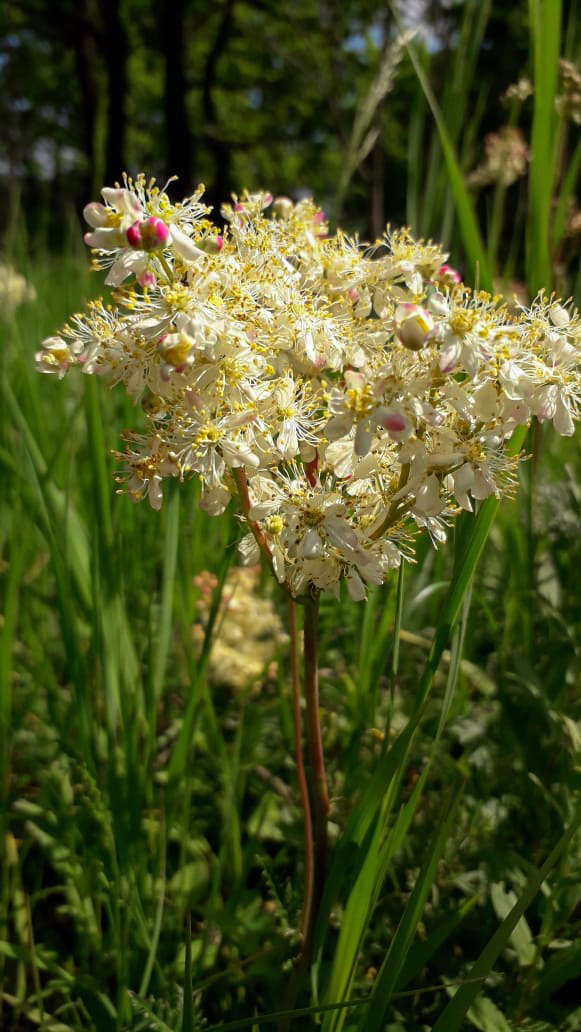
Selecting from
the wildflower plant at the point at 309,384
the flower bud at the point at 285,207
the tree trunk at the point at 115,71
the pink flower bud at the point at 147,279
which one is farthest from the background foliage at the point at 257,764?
the tree trunk at the point at 115,71

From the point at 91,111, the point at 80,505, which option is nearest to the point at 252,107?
the point at 91,111

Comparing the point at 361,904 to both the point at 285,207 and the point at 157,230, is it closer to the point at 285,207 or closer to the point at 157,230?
the point at 157,230

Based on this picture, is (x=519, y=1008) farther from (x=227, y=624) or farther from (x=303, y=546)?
(x=227, y=624)

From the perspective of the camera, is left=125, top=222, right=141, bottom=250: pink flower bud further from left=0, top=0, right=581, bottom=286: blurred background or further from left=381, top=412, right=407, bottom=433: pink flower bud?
left=0, top=0, right=581, bottom=286: blurred background

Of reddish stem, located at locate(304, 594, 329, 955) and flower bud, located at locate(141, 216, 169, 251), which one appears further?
reddish stem, located at locate(304, 594, 329, 955)

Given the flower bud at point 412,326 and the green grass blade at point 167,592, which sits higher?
the flower bud at point 412,326

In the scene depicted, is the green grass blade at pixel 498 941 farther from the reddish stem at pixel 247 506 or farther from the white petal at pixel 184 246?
the white petal at pixel 184 246

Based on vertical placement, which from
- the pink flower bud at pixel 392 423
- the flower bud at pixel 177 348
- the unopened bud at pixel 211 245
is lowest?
the pink flower bud at pixel 392 423

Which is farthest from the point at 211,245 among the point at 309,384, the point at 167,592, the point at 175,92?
the point at 175,92

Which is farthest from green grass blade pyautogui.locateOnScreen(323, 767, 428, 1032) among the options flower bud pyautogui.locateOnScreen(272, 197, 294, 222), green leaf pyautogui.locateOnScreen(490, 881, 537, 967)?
flower bud pyautogui.locateOnScreen(272, 197, 294, 222)
